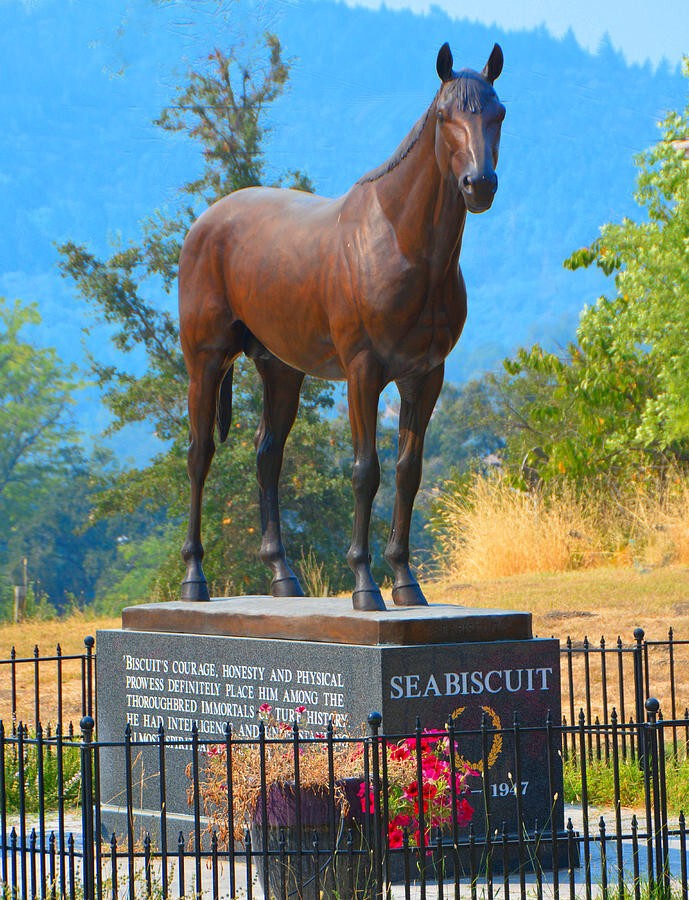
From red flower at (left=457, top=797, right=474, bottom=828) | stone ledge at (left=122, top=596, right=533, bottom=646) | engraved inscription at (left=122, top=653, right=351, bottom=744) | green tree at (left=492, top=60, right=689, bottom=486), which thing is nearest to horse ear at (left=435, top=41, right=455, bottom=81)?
stone ledge at (left=122, top=596, right=533, bottom=646)

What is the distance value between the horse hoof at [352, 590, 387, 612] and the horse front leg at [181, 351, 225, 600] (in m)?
1.62

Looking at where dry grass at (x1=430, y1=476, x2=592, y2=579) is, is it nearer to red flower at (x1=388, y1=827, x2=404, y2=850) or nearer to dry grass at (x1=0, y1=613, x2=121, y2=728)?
dry grass at (x1=0, y1=613, x2=121, y2=728)

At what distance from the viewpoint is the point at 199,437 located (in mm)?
8977

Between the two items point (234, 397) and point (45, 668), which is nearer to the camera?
point (45, 668)

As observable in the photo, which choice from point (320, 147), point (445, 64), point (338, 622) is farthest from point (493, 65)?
point (320, 147)

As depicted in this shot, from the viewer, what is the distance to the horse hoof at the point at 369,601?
733 centimetres

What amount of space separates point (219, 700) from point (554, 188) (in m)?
148

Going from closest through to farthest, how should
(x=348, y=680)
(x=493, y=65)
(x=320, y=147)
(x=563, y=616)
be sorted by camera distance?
(x=493, y=65) < (x=348, y=680) < (x=563, y=616) < (x=320, y=147)

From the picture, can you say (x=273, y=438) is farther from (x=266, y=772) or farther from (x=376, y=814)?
(x=376, y=814)

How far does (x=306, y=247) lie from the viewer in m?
7.98

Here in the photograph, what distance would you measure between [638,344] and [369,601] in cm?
1897

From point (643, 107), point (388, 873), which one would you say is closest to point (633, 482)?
point (388, 873)

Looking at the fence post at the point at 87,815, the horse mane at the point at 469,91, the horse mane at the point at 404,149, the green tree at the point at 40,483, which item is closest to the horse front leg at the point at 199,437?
the horse mane at the point at 404,149

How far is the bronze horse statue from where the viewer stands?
695cm
